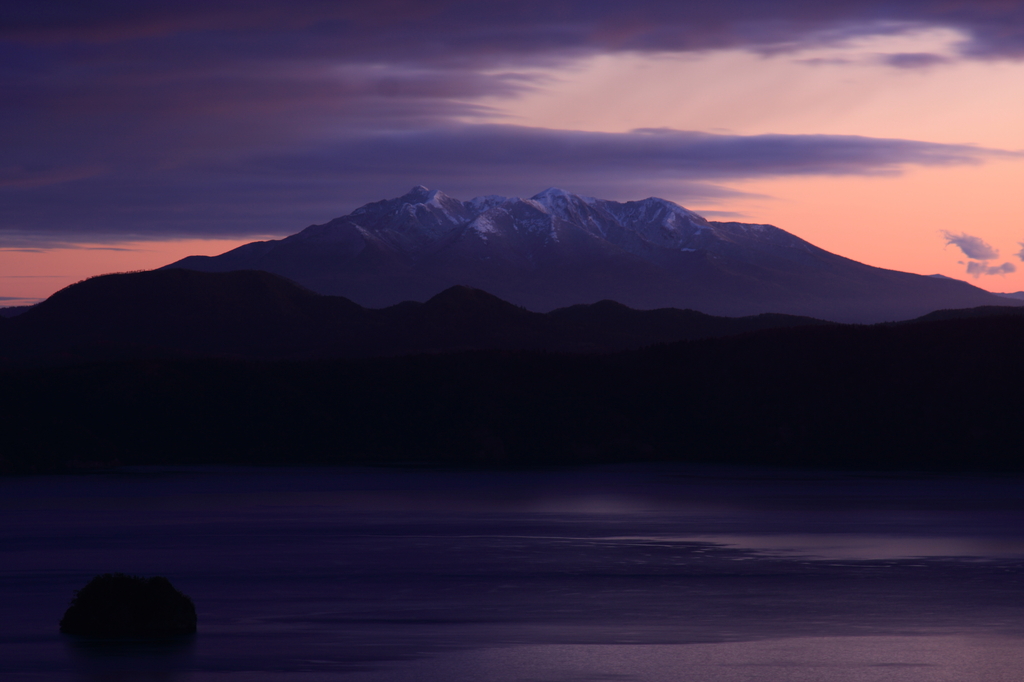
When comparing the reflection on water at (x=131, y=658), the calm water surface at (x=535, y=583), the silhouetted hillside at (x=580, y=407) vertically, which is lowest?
the reflection on water at (x=131, y=658)

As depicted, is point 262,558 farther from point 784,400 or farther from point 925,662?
point 784,400

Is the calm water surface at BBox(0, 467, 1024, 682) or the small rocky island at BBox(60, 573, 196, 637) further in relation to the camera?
the small rocky island at BBox(60, 573, 196, 637)

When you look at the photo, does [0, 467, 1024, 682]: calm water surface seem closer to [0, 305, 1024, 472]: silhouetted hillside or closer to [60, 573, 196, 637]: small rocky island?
[60, 573, 196, 637]: small rocky island

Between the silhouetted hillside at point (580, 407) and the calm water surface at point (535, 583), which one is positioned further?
the silhouetted hillside at point (580, 407)

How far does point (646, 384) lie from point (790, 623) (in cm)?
9978

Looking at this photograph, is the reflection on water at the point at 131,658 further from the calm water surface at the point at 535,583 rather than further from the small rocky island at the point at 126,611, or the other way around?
the small rocky island at the point at 126,611

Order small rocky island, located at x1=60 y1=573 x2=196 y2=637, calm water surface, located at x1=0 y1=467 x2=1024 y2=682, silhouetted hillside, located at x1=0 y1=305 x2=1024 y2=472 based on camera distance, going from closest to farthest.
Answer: calm water surface, located at x1=0 y1=467 x2=1024 y2=682
small rocky island, located at x1=60 y1=573 x2=196 y2=637
silhouetted hillside, located at x1=0 y1=305 x2=1024 y2=472

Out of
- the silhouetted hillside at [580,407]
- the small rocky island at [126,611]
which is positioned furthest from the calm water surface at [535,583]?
the silhouetted hillside at [580,407]

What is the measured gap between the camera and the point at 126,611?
95.9ft

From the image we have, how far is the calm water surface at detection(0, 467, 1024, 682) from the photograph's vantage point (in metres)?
26.5

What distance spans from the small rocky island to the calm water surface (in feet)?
2.30

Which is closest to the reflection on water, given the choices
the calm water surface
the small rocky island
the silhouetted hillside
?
the calm water surface

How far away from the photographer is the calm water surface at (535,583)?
2645 cm

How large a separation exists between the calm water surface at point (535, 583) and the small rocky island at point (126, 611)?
0.70 meters
